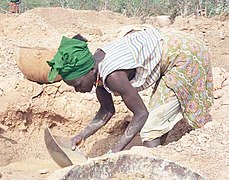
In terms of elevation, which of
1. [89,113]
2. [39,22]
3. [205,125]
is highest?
[205,125]

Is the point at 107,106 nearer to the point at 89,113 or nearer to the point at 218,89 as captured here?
the point at 89,113

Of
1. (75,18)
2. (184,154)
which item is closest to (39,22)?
(75,18)

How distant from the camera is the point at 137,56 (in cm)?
318

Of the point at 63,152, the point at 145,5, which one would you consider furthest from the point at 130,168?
the point at 145,5

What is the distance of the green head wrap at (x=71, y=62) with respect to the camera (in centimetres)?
291

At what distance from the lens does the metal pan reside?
3359 mm

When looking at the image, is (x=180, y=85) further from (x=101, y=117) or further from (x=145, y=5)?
(x=145, y=5)

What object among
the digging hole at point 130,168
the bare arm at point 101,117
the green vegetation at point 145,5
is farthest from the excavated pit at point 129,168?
the green vegetation at point 145,5

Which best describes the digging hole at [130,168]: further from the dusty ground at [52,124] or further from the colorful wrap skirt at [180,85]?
the colorful wrap skirt at [180,85]

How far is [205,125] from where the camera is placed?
141 inches

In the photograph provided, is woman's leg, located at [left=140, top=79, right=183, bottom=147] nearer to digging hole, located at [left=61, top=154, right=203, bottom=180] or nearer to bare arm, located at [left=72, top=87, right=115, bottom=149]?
bare arm, located at [left=72, top=87, right=115, bottom=149]

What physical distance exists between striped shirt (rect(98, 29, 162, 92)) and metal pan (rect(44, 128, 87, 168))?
1.92 ft

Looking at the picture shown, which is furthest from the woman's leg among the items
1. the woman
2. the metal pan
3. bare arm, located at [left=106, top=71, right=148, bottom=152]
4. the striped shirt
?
the metal pan

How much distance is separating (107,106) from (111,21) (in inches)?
408
